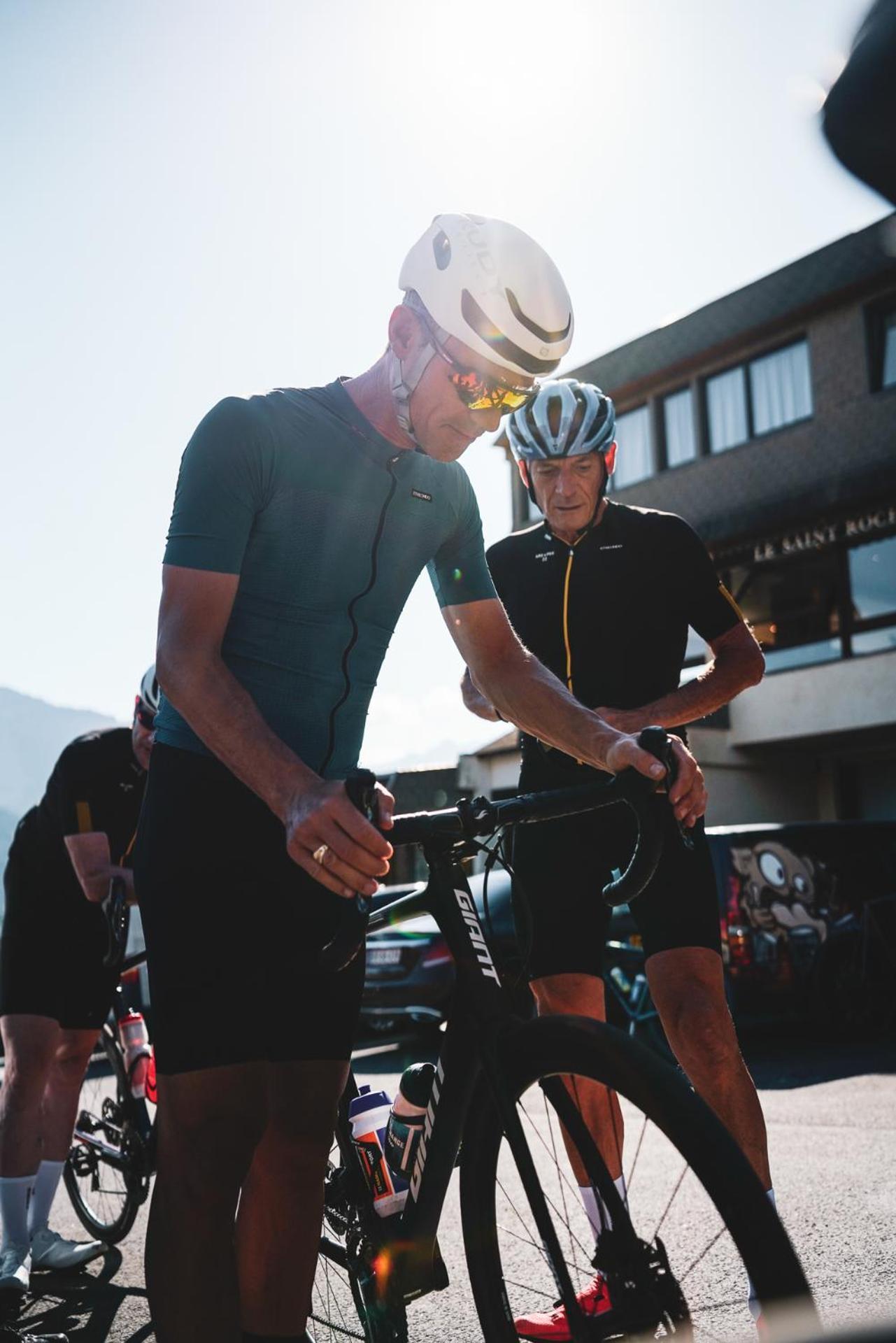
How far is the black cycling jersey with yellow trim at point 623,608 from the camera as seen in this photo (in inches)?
133

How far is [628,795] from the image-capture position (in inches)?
79.4

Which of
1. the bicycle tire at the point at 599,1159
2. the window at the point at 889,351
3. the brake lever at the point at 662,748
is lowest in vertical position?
the bicycle tire at the point at 599,1159

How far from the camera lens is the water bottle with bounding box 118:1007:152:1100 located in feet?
16.1

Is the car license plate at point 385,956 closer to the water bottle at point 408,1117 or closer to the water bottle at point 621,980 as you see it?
the water bottle at point 621,980

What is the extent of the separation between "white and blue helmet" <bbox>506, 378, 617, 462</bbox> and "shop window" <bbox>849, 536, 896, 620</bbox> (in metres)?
18.6

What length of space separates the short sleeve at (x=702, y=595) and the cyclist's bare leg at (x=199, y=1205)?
1886 mm

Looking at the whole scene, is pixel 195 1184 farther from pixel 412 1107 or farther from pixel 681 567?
pixel 681 567

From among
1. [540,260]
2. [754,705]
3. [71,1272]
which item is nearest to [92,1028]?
[71,1272]

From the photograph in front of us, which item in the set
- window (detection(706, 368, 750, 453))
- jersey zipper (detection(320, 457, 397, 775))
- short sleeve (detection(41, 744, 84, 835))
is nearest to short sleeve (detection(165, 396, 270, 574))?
jersey zipper (detection(320, 457, 397, 775))

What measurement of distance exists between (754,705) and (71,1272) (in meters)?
19.6

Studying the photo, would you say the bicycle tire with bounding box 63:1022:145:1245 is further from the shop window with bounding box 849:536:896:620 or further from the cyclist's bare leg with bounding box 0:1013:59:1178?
the shop window with bounding box 849:536:896:620

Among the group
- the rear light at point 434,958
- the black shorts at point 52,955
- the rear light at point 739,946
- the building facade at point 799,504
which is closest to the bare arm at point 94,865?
the black shorts at point 52,955

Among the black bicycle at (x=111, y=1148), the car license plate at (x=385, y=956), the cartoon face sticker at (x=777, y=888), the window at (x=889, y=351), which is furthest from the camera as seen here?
the window at (x=889, y=351)

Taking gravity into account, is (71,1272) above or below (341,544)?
below
